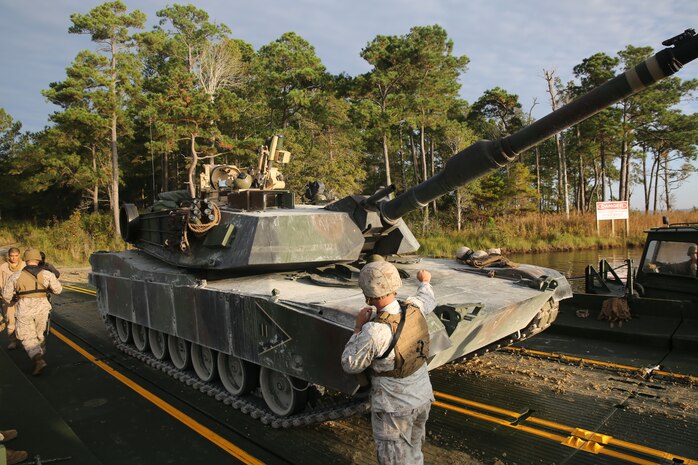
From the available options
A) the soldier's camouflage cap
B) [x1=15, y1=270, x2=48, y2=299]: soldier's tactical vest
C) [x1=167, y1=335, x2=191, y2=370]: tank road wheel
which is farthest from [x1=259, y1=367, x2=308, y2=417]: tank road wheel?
[x1=15, y1=270, x2=48, y2=299]: soldier's tactical vest

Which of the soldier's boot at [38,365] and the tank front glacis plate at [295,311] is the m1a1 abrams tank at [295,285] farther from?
the soldier's boot at [38,365]

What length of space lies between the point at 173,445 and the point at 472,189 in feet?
108

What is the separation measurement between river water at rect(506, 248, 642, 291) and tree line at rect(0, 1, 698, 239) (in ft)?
24.4

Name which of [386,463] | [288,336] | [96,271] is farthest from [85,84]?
[386,463]

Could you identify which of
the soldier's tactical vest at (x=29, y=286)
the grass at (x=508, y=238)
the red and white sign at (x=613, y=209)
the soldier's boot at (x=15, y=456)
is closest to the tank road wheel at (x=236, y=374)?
the soldier's boot at (x=15, y=456)

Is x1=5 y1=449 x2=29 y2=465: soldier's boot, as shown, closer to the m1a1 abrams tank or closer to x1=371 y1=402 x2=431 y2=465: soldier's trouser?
the m1a1 abrams tank

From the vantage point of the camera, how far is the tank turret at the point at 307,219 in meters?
4.47

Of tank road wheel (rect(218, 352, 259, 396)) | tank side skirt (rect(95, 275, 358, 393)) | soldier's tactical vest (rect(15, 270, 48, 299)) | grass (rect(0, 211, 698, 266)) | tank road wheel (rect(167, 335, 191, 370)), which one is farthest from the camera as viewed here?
grass (rect(0, 211, 698, 266))

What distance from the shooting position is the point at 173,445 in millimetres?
4934

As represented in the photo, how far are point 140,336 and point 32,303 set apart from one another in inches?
64.7

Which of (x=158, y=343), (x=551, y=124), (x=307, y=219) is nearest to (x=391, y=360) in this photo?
(x=551, y=124)

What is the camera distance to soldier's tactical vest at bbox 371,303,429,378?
307cm

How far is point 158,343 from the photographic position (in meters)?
7.88

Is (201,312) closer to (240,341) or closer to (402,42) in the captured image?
(240,341)
